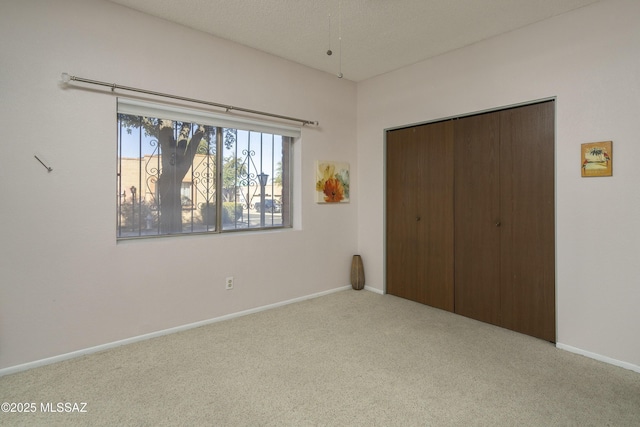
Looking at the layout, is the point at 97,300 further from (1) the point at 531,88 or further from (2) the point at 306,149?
(1) the point at 531,88

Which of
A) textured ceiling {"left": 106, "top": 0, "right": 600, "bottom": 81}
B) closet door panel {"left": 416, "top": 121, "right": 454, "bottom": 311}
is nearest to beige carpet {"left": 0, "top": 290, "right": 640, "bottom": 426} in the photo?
closet door panel {"left": 416, "top": 121, "right": 454, "bottom": 311}

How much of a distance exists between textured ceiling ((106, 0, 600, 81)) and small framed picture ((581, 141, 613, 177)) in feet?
3.61

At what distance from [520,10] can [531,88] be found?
24.6 inches

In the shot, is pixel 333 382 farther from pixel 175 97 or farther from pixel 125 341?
pixel 175 97

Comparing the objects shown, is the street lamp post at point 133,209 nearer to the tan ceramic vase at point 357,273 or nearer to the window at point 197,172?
the window at point 197,172

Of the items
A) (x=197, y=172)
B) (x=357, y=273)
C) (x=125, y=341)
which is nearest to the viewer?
(x=125, y=341)

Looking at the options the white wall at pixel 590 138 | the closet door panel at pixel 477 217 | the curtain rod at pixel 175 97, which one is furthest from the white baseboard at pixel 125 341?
the white wall at pixel 590 138

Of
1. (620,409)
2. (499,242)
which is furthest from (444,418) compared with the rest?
(499,242)

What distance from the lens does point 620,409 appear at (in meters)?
1.93

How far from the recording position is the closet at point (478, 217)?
2873 millimetres

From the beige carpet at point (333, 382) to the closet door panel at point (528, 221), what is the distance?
0.24 metres

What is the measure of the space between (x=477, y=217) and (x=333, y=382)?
2130 mm

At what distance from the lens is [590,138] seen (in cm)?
258

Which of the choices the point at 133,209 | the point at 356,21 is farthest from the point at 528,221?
the point at 133,209
